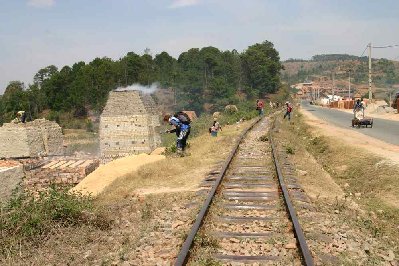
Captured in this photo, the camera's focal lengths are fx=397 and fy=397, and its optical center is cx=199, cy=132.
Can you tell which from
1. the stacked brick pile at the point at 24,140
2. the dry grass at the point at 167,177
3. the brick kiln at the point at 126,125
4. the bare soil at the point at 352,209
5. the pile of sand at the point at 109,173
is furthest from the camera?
the brick kiln at the point at 126,125

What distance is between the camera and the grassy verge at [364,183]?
7.28m

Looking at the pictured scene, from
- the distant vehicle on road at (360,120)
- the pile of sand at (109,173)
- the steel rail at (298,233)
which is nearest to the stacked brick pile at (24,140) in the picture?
the pile of sand at (109,173)

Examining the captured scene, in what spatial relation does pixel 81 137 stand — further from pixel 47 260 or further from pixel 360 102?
pixel 47 260

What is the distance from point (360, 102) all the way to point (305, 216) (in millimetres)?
19116

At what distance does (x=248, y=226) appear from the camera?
602 cm

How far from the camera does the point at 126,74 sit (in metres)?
70.9

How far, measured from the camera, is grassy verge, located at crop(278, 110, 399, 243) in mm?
7281

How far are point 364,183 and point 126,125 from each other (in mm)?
20370

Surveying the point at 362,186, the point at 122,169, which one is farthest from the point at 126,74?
the point at 362,186

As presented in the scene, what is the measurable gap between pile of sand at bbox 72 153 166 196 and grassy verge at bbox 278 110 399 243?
526 centimetres

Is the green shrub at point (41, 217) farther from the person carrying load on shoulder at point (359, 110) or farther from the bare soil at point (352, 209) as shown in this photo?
the person carrying load on shoulder at point (359, 110)

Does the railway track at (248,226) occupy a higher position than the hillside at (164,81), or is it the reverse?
the hillside at (164,81)

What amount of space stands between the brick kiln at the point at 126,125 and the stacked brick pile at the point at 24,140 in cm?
434

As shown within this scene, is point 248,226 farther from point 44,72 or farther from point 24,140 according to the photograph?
point 44,72
